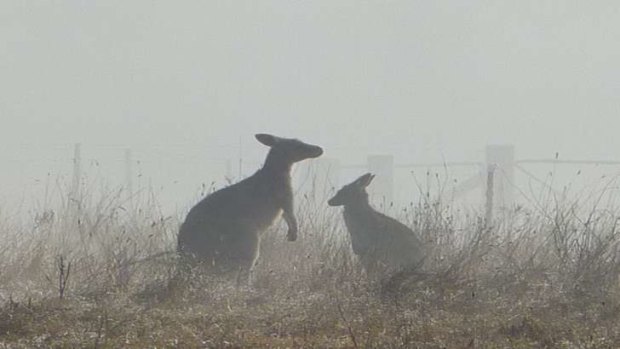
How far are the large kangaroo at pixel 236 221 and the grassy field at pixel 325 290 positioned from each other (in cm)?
32

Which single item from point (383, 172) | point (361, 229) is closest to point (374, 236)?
point (361, 229)

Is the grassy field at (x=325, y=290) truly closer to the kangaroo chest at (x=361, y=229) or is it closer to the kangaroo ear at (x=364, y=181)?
the kangaroo chest at (x=361, y=229)

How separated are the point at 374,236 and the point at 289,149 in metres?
1.52

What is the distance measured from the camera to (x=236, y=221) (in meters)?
9.31

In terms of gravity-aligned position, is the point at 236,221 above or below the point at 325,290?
above

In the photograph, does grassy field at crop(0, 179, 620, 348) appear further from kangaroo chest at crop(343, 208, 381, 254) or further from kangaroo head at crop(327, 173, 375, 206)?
kangaroo head at crop(327, 173, 375, 206)

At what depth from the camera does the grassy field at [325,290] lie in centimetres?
598

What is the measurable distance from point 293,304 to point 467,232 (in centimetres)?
327

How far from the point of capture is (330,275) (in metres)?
8.24

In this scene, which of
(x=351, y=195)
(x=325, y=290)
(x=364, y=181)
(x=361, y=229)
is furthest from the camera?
(x=364, y=181)

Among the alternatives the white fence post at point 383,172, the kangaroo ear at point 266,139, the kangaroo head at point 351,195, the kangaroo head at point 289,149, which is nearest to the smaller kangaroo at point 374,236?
the kangaroo head at point 351,195

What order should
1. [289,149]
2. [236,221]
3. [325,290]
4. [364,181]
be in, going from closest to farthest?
[325,290] → [236,221] → [289,149] → [364,181]

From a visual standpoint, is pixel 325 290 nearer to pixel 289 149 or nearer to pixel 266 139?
pixel 289 149

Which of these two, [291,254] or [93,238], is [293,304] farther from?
[93,238]
